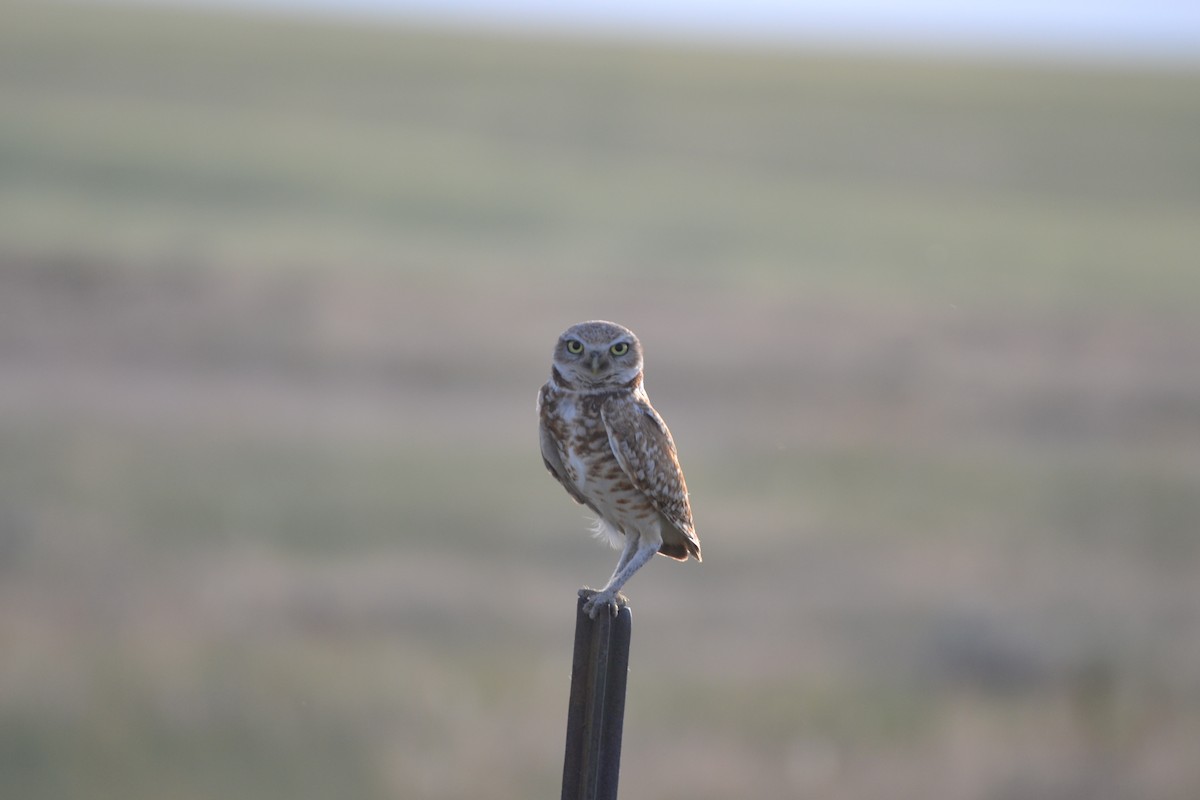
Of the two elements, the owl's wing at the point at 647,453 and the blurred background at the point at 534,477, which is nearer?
the owl's wing at the point at 647,453

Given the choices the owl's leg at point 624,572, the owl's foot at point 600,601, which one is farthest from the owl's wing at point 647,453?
the owl's foot at point 600,601

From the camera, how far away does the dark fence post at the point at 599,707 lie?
353 centimetres

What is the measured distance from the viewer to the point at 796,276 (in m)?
35.7

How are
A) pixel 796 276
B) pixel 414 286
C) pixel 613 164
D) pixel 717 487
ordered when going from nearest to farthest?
1. pixel 717 487
2. pixel 414 286
3. pixel 796 276
4. pixel 613 164

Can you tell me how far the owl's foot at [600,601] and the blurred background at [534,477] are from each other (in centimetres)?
612

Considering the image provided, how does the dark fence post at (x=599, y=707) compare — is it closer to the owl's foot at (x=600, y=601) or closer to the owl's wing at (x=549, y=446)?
the owl's foot at (x=600, y=601)

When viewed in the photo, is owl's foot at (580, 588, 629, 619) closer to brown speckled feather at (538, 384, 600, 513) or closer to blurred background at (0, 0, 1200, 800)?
brown speckled feather at (538, 384, 600, 513)

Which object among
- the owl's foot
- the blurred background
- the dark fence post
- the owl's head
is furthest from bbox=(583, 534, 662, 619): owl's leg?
the blurred background

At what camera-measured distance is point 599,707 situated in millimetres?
3549

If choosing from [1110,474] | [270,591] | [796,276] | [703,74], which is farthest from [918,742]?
[703,74]

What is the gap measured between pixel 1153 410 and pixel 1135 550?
25.3ft

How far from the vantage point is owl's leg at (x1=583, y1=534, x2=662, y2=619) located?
4.32m

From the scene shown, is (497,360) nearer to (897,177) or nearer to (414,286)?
(414,286)

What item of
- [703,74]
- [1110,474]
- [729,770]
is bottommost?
[729,770]
